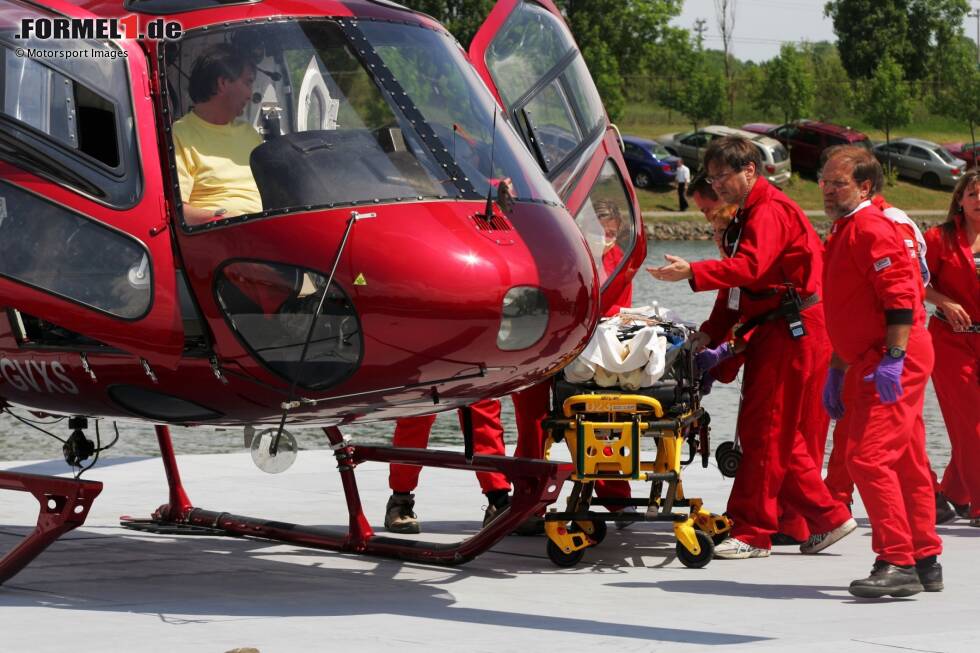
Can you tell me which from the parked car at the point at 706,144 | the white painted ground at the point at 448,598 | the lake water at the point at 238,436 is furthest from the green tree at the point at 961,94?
the white painted ground at the point at 448,598

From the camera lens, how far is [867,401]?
6660 millimetres

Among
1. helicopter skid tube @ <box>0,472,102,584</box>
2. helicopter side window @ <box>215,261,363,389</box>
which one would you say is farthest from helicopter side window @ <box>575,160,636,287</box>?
helicopter skid tube @ <box>0,472,102,584</box>

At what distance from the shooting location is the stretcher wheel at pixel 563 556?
745cm

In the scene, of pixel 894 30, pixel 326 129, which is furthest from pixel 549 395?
pixel 894 30

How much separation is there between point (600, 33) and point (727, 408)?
56.6 m

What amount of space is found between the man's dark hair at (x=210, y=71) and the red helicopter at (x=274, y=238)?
33mm

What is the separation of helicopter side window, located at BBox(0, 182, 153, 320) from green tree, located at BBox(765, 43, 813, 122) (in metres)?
58.5

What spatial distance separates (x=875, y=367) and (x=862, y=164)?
0.92 m

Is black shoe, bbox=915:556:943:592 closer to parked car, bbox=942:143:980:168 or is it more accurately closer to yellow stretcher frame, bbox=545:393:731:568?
yellow stretcher frame, bbox=545:393:731:568

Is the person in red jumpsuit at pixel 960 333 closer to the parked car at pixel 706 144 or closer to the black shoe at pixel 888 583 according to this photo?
the black shoe at pixel 888 583

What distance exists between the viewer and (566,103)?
27.0 ft

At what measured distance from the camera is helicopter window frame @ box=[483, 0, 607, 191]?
26.3 feet

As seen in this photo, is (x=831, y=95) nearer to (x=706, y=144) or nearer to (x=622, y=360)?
(x=706, y=144)

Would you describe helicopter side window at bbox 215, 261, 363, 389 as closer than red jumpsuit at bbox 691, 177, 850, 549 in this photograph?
Yes
